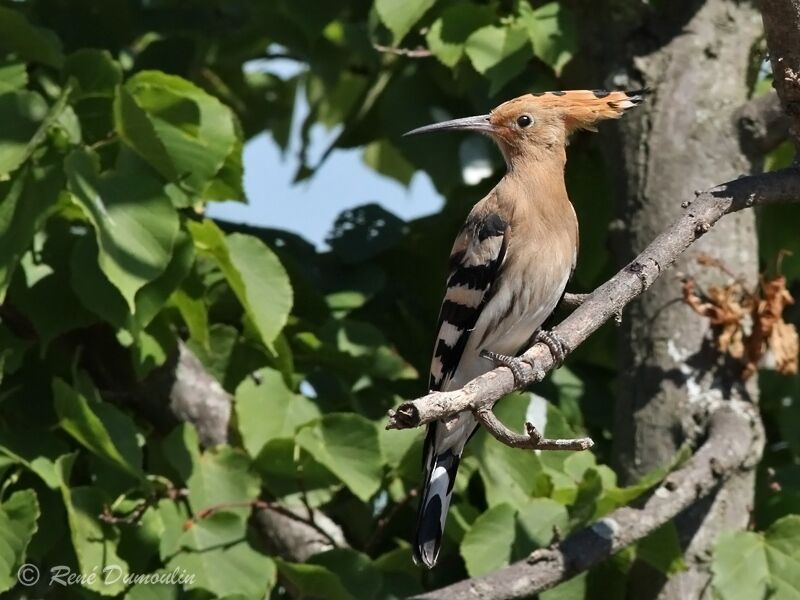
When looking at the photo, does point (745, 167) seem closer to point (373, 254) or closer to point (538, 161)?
point (538, 161)

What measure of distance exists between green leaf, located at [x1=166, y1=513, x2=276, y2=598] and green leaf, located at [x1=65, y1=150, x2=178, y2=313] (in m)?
0.64

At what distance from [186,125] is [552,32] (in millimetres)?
1055

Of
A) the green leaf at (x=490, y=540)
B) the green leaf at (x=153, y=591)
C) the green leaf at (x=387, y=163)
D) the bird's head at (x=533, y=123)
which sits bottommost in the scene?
the green leaf at (x=153, y=591)

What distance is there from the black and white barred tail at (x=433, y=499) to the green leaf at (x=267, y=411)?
0.34 m

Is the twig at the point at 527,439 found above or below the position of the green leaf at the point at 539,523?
above

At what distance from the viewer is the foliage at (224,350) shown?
334 centimetres

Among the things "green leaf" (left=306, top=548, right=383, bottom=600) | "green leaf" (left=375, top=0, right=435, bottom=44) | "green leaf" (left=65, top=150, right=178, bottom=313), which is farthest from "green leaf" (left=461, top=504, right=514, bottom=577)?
"green leaf" (left=375, top=0, right=435, bottom=44)

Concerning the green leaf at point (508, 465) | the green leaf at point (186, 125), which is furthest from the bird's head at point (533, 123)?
the green leaf at point (508, 465)

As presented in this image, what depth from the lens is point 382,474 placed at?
3.62 meters

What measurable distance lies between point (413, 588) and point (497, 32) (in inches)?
60.6

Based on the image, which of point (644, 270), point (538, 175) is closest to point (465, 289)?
point (538, 175)

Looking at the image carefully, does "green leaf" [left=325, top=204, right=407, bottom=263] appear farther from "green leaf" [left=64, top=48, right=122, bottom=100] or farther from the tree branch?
"green leaf" [left=64, top=48, right=122, bottom=100]

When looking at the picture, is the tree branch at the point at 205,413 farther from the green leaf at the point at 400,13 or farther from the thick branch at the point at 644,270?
the thick branch at the point at 644,270

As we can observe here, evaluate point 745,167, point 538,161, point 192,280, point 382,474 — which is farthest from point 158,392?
point 745,167
